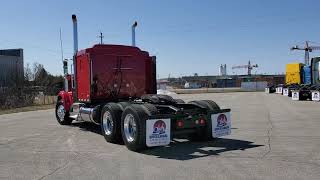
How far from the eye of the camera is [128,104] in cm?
1306

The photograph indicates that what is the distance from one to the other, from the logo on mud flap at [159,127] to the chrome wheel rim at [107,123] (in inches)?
93.4

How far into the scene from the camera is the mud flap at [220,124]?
12531mm

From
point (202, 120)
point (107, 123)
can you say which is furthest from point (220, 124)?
point (107, 123)

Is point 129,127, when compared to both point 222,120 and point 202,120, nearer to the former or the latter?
point 202,120

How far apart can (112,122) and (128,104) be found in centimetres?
65

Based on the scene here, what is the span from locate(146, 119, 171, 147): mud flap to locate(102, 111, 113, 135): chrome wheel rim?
2377 millimetres

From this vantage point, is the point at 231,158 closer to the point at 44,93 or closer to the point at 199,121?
the point at 199,121

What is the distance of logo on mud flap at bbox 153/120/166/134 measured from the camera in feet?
36.9

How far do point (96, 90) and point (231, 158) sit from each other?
6731mm

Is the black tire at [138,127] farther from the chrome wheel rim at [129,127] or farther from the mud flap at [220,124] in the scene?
the mud flap at [220,124]

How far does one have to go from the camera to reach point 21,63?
8338 centimetres

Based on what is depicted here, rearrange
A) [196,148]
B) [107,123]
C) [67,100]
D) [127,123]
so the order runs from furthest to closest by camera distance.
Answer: [67,100]
[107,123]
[127,123]
[196,148]

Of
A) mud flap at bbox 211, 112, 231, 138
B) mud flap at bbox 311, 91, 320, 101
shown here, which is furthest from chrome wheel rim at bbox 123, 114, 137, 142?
mud flap at bbox 311, 91, 320, 101

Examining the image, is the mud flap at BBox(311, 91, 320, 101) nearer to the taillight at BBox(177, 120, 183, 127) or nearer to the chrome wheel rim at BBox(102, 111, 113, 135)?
the chrome wheel rim at BBox(102, 111, 113, 135)
